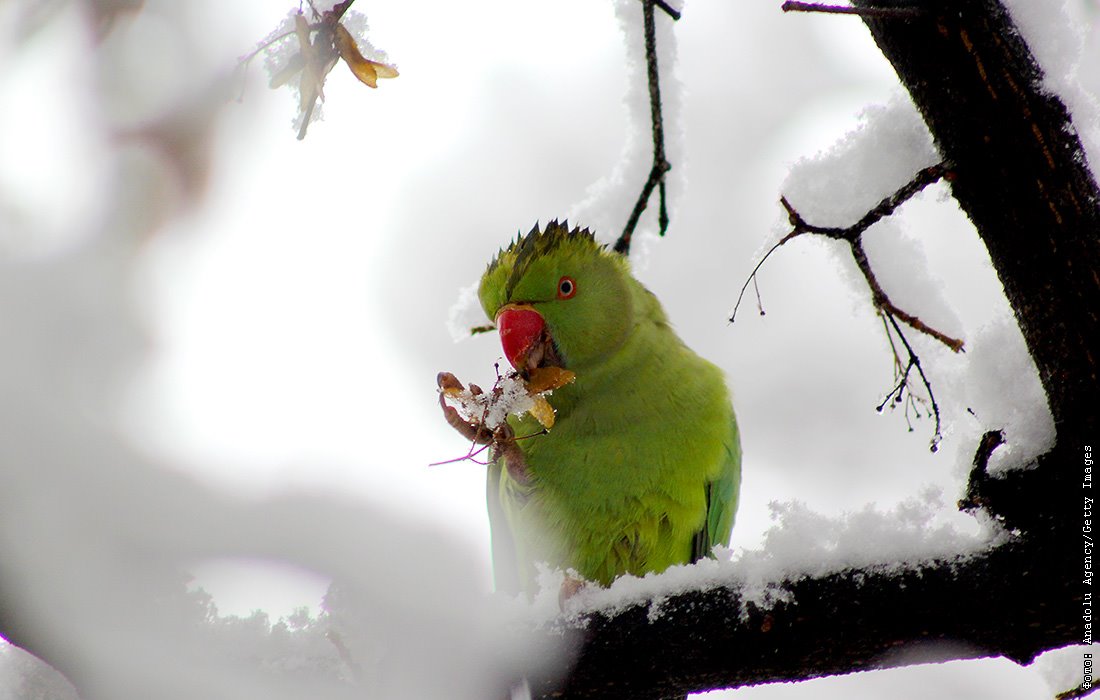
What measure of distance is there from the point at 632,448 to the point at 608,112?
6.88 ft

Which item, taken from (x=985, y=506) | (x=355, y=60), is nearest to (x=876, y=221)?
(x=985, y=506)

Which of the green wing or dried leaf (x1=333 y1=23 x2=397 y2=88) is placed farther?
the green wing

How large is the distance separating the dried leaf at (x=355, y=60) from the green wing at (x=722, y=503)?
1548 mm

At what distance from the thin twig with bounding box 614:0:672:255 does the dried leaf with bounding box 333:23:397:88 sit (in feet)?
2.37

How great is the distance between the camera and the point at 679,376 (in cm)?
269

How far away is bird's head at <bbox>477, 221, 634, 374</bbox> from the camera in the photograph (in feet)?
8.55

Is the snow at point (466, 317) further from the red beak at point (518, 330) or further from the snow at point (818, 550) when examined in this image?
the snow at point (818, 550)

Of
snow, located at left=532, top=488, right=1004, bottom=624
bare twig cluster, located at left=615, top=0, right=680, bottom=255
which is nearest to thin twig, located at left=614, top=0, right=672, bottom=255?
bare twig cluster, located at left=615, top=0, right=680, bottom=255

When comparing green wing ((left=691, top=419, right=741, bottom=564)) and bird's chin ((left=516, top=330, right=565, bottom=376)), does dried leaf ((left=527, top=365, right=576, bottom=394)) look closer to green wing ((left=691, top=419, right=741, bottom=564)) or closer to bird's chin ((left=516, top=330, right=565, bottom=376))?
bird's chin ((left=516, top=330, right=565, bottom=376))

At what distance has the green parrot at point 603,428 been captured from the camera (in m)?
2.49

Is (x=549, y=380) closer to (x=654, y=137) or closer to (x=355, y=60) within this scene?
(x=654, y=137)

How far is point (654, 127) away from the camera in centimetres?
232

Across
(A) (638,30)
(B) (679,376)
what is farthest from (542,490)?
(A) (638,30)

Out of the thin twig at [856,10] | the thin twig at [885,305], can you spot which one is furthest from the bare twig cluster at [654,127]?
the thin twig at [885,305]
